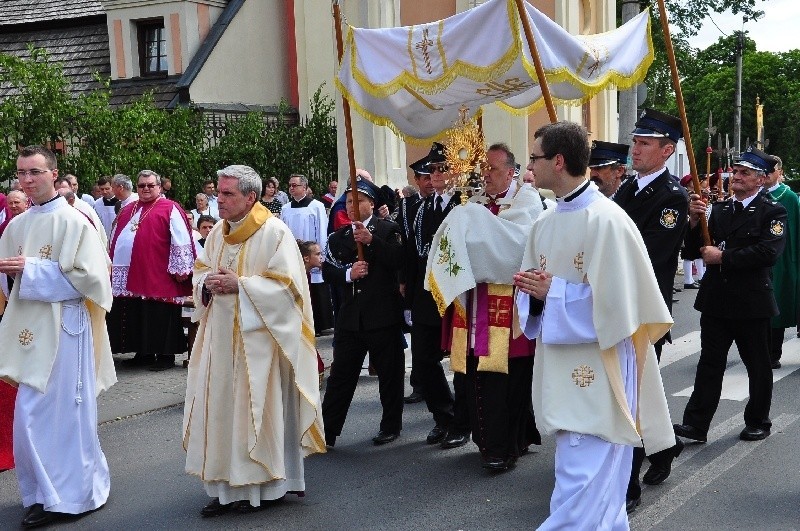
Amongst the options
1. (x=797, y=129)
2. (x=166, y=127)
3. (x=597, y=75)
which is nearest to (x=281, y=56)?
(x=166, y=127)

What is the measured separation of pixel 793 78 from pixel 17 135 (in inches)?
2535

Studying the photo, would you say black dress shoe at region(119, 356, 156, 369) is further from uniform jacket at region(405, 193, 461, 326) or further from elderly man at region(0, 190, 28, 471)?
uniform jacket at region(405, 193, 461, 326)

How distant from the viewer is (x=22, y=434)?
6.00m

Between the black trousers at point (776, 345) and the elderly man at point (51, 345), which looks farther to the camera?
the black trousers at point (776, 345)

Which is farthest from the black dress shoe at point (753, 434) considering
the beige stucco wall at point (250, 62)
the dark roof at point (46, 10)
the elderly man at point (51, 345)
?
the dark roof at point (46, 10)

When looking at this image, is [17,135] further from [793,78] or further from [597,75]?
[793,78]

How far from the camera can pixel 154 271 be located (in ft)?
36.8

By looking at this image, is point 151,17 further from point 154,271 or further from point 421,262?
point 421,262

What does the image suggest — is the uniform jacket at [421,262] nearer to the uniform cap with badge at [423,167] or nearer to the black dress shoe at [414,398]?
the uniform cap with badge at [423,167]

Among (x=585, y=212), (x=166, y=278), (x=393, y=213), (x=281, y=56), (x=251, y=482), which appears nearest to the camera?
(x=585, y=212)

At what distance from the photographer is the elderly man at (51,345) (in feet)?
19.7

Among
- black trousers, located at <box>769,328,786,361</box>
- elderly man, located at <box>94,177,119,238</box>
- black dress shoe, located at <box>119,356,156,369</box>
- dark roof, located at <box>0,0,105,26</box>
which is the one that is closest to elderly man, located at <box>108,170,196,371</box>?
black dress shoe, located at <box>119,356,156,369</box>

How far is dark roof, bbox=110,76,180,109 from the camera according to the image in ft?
75.2

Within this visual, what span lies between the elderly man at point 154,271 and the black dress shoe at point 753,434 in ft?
19.6
